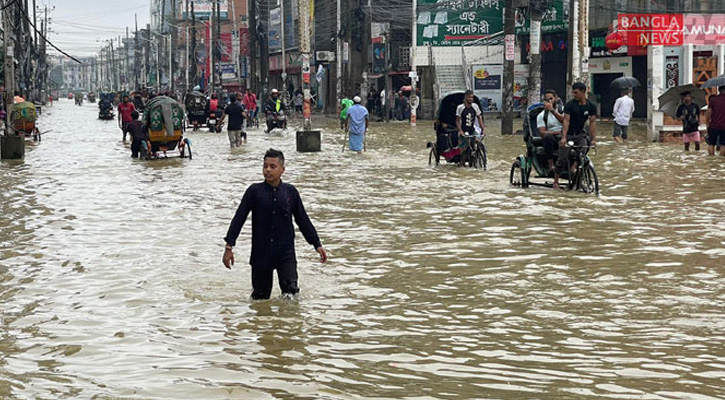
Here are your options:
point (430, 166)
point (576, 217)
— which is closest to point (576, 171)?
point (576, 217)

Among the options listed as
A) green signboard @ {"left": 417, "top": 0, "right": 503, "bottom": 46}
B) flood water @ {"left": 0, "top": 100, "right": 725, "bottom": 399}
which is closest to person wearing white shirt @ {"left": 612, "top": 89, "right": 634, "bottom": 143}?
flood water @ {"left": 0, "top": 100, "right": 725, "bottom": 399}

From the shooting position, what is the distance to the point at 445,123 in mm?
23844

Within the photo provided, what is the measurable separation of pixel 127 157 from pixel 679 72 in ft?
77.1

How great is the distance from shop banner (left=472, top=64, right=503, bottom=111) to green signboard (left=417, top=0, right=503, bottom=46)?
1693 mm

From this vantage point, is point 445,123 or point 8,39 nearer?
point 445,123

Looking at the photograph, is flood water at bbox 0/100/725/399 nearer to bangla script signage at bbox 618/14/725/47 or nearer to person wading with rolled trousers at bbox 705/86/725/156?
person wading with rolled trousers at bbox 705/86/725/156

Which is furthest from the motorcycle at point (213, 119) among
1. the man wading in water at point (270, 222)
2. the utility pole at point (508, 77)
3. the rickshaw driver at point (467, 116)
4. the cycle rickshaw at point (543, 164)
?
the man wading in water at point (270, 222)

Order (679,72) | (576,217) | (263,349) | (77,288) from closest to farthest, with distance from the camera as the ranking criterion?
(263,349), (77,288), (576,217), (679,72)

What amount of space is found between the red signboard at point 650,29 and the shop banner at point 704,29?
72.9 inches

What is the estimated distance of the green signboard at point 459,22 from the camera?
2275 inches

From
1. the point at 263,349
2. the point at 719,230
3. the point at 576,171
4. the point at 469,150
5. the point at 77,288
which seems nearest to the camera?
the point at 263,349

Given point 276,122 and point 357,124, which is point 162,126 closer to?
point 357,124

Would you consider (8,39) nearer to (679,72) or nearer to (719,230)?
(719,230)

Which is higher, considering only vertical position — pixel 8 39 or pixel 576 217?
pixel 8 39
